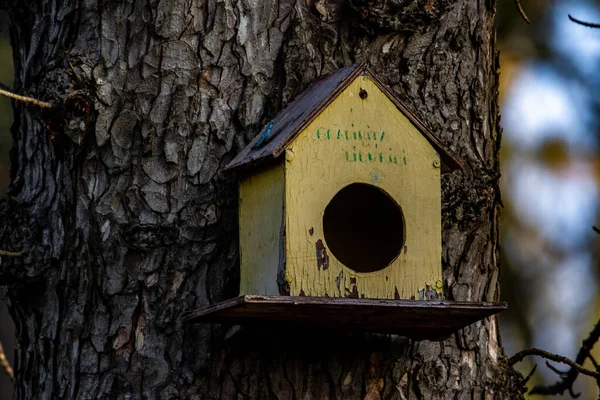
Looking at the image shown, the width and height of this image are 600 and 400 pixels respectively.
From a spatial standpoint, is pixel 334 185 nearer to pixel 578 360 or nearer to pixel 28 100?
pixel 28 100

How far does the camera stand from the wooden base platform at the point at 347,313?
1738mm

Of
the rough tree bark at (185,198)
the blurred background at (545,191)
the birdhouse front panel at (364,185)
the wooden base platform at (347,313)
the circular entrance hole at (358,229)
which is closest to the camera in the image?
the wooden base platform at (347,313)

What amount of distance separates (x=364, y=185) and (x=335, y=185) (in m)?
0.10

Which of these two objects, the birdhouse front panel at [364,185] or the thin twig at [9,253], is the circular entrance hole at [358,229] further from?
the thin twig at [9,253]

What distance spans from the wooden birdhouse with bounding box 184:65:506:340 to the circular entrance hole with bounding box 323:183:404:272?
0.73ft

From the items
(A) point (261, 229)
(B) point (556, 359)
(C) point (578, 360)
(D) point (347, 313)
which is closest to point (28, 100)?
(A) point (261, 229)

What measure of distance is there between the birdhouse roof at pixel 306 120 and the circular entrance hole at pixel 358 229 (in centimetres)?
29

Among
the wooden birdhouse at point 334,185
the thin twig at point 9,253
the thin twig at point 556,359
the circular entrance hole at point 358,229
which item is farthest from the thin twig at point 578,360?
the thin twig at point 9,253

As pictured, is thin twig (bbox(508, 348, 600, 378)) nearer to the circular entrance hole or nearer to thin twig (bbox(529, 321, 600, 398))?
thin twig (bbox(529, 321, 600, 398))

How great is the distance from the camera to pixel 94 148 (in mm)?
2229

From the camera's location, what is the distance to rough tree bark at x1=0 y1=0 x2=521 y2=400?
83.8 inches

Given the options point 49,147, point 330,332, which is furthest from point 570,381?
point 49,147

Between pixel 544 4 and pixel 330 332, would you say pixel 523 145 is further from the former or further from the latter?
pixel 330 332

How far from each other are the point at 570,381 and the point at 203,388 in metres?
1.22
